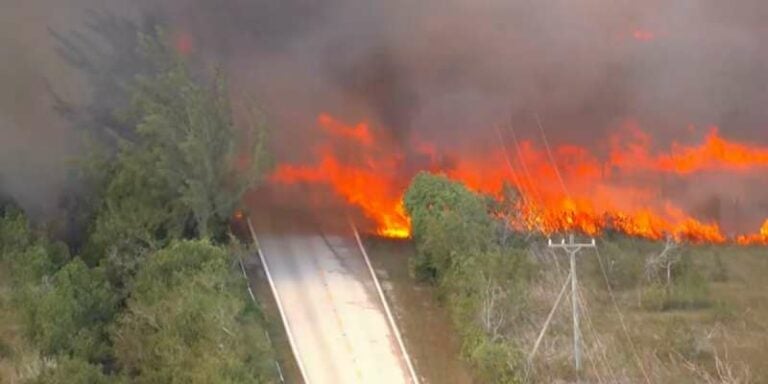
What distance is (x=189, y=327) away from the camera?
2195cm

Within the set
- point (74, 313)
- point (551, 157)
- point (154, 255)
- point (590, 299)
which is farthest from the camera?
point (551, 157)

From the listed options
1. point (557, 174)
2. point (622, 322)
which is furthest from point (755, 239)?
point (622, 322)

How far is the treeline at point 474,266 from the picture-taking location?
866 inches

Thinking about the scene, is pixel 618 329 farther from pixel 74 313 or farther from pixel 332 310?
pixel 74 313

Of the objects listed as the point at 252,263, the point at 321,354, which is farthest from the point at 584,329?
the point at 252,263

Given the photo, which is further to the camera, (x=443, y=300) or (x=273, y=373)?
(x=443, y=300)

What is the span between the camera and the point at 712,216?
32.2 metres

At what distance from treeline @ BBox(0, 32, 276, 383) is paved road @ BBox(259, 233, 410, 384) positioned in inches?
59.9

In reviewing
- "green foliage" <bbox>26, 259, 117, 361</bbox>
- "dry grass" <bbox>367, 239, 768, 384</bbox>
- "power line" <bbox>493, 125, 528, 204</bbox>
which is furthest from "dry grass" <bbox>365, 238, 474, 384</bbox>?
"green foliage" <bbox>26, 259, 117, 361</bbox>

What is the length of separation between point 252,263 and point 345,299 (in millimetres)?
3208

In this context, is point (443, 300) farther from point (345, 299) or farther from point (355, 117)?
point (355, 117)

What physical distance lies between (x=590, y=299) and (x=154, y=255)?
11131 millimetres

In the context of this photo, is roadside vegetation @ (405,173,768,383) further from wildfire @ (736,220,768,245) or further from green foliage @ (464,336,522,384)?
wildfire @ (736,220,768,245)

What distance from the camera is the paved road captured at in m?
23.8
